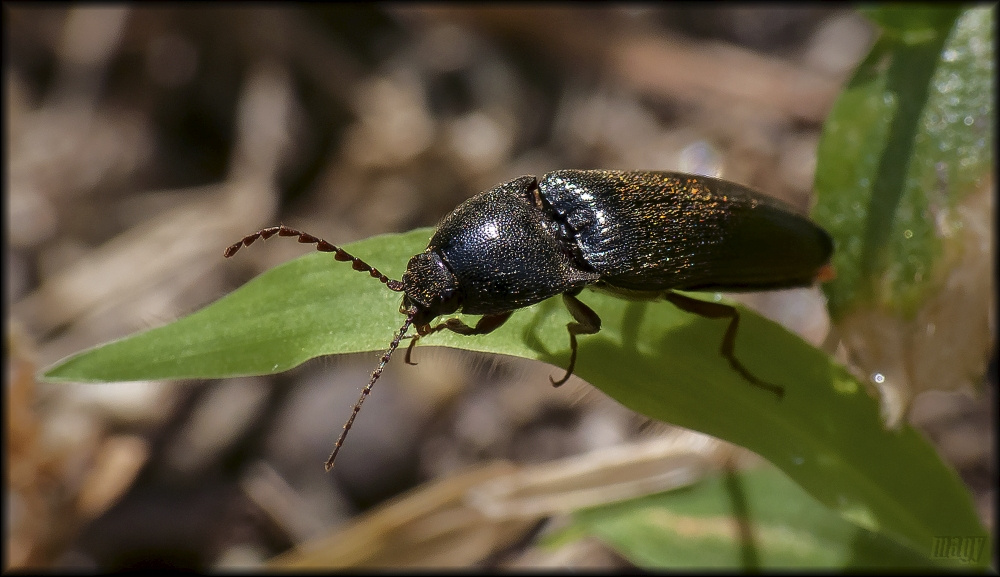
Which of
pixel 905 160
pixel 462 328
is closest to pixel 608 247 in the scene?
pixel 462 328

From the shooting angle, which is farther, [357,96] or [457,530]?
[357,96]

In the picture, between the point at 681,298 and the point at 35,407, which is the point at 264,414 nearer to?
the point at 35,407

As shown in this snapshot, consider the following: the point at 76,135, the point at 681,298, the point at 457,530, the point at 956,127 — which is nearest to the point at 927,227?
the point at 956,127

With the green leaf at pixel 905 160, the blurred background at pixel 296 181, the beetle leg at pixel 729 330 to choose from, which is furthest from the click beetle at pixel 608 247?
the blurred background at pixel 296 181

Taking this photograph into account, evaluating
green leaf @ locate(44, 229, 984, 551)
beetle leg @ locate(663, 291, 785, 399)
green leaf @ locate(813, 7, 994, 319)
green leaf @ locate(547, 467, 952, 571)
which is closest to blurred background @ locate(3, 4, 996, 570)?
green leaf @ locate(547, 467, 952, 571)

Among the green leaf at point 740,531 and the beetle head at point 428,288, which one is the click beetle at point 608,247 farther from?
the green leaf at point 740,531

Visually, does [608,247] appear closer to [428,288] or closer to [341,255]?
[428,288]

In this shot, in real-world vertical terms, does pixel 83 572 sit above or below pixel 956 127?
below
